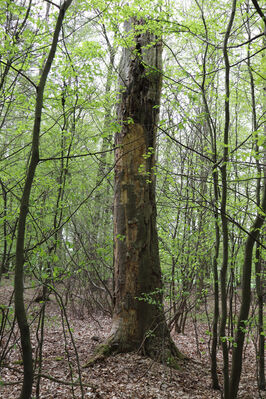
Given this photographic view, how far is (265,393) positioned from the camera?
4160 millimetres

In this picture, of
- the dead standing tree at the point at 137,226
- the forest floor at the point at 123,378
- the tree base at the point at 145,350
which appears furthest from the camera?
the dead standing tree at the point at 137,226

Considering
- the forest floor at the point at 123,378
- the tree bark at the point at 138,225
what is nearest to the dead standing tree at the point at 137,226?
the tree bark at the point at 138,225

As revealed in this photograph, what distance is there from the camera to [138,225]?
16.0 feet

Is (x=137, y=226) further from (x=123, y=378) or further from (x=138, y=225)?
(x=123, y=378)

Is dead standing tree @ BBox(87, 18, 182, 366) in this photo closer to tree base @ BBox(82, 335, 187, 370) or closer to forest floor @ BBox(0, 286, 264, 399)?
tree base @ BBox(82, 335, 187, 370)

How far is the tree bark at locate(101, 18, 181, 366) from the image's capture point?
15.0ft

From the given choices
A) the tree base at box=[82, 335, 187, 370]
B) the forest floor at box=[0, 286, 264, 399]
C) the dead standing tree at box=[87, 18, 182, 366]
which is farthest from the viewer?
the dead standing tree at box=[87, 18, 182, 366]

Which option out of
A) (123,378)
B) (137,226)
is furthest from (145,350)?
(137,226)

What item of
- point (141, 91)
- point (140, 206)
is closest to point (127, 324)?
point (140, 206)

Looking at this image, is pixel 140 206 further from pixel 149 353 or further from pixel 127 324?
pixel 149 353

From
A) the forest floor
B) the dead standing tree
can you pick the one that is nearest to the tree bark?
the dead standing tree

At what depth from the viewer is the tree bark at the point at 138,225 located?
15.0ft

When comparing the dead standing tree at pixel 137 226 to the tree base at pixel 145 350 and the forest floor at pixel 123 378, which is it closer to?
the tree base at pixel 145 350

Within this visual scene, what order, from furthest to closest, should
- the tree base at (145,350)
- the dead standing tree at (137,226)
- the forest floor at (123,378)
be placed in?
the dead standing tree at (137,226), the tree base at (145,350), the forest floor at (123,378)
